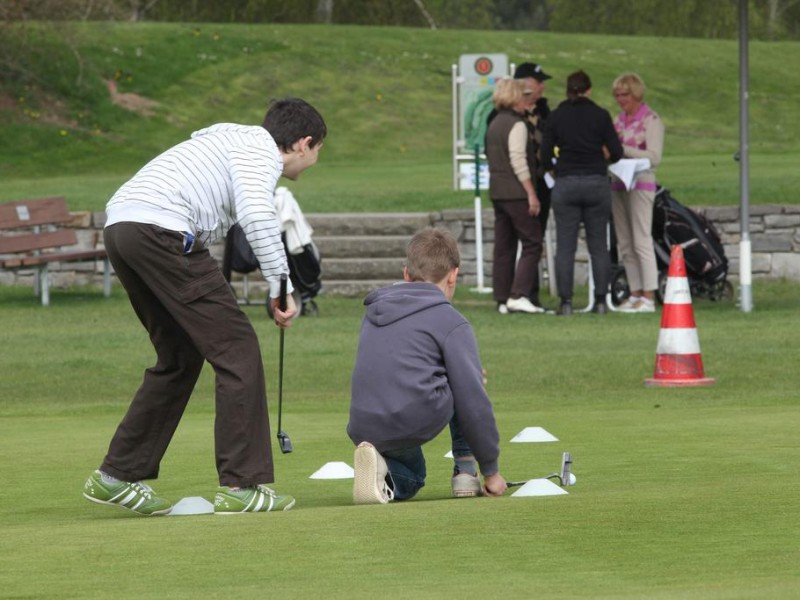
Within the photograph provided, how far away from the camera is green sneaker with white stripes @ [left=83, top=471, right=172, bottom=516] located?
6.48 m

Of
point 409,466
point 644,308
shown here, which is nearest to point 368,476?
point 409,466

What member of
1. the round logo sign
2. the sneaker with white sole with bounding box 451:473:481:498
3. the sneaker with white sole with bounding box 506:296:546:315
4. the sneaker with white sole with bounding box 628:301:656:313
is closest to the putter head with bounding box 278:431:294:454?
the sneaker with white sole with bounding box 451:473:481:498

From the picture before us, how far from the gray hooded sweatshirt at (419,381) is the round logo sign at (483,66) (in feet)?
56.9

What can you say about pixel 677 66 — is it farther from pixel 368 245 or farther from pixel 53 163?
pixel 368 245

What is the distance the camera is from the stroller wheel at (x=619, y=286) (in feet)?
57.5

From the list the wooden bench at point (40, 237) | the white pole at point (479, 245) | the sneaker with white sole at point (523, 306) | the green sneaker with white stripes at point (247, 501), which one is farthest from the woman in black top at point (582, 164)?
the green sneaker with white stripes at point (247, 501)

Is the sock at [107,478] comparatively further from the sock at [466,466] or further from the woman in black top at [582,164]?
the woman in black top at [582,164]

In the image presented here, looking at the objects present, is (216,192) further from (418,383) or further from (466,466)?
(466,466)

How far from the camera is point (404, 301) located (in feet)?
21.1

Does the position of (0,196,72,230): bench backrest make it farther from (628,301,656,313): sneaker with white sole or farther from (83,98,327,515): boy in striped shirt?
(83,98,327,515): boy in striped shirt

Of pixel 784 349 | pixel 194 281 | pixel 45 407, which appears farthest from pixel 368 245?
pixel 194 281

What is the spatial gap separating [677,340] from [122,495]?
5710 millimetres

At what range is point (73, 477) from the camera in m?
7.61

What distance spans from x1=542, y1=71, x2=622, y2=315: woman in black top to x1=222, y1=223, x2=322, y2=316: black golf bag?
2.39 meters
